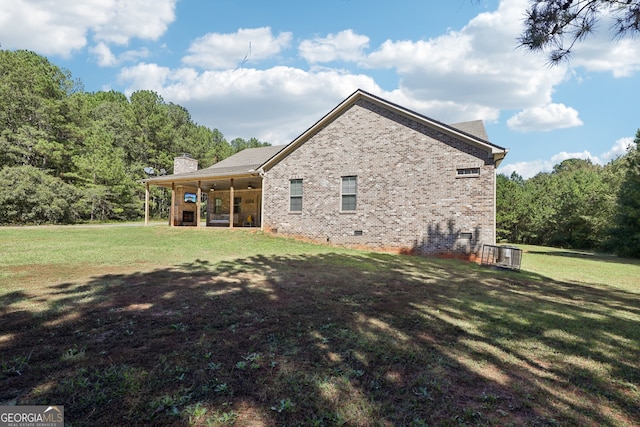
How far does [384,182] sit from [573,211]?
90.1ft

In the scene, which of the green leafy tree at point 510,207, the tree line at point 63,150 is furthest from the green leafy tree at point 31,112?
the green leafy tree at point 510,207

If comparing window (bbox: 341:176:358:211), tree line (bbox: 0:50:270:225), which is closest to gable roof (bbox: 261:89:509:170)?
window (bbox: 341:176:358:211)

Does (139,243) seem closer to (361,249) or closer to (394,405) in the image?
(361,249)

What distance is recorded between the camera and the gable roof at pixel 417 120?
11.8 m

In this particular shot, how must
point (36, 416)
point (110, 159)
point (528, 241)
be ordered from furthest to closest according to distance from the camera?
1. point (528, 241)
2. point (110, 159)
3. point (36, 416)

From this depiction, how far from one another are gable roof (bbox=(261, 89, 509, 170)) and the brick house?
0.04 meters

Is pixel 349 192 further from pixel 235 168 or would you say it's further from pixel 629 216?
pixel 629 216

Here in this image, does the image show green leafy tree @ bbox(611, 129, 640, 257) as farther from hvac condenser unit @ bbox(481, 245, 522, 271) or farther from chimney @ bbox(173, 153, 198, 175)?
chimney @ bbox(173, 153, 198, 175)

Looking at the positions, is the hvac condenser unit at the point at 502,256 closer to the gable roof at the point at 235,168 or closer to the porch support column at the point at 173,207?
the gable roof at the point at 235,168

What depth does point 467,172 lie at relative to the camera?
40.4ft

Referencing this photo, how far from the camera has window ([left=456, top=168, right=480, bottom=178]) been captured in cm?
1216

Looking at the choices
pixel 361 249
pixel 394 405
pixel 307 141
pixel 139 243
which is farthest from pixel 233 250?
pixel 394 405

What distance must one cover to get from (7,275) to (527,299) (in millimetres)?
10958

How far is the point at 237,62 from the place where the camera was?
20.9 ft
